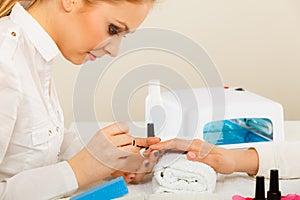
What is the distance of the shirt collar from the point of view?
0.85 metres

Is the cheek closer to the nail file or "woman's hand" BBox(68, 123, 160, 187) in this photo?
"woman's hand" BBox(68, 123, 160, 187)

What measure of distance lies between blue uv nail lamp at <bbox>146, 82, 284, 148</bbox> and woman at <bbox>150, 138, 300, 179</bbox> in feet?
0.49

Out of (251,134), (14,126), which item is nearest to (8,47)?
(14,126)

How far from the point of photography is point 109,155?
0.87 metres

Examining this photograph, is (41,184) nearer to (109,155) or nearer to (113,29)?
(109,155)

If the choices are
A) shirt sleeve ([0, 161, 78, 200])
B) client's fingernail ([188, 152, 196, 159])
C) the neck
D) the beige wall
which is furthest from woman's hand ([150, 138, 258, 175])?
the beige wall

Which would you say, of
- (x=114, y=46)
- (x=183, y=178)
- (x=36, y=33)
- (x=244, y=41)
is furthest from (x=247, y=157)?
(x=244, y=41)

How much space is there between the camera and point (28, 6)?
901 mm

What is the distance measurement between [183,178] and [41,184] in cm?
21

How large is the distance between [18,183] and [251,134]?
580 mm

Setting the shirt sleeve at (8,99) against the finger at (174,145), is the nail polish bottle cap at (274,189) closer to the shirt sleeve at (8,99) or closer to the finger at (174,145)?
the finger at (174,145)

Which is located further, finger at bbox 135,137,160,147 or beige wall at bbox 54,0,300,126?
beige wall at bbox 54,0,300,126

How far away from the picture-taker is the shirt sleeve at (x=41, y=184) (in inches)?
30.6

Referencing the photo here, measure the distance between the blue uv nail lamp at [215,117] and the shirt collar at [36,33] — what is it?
276 mm
